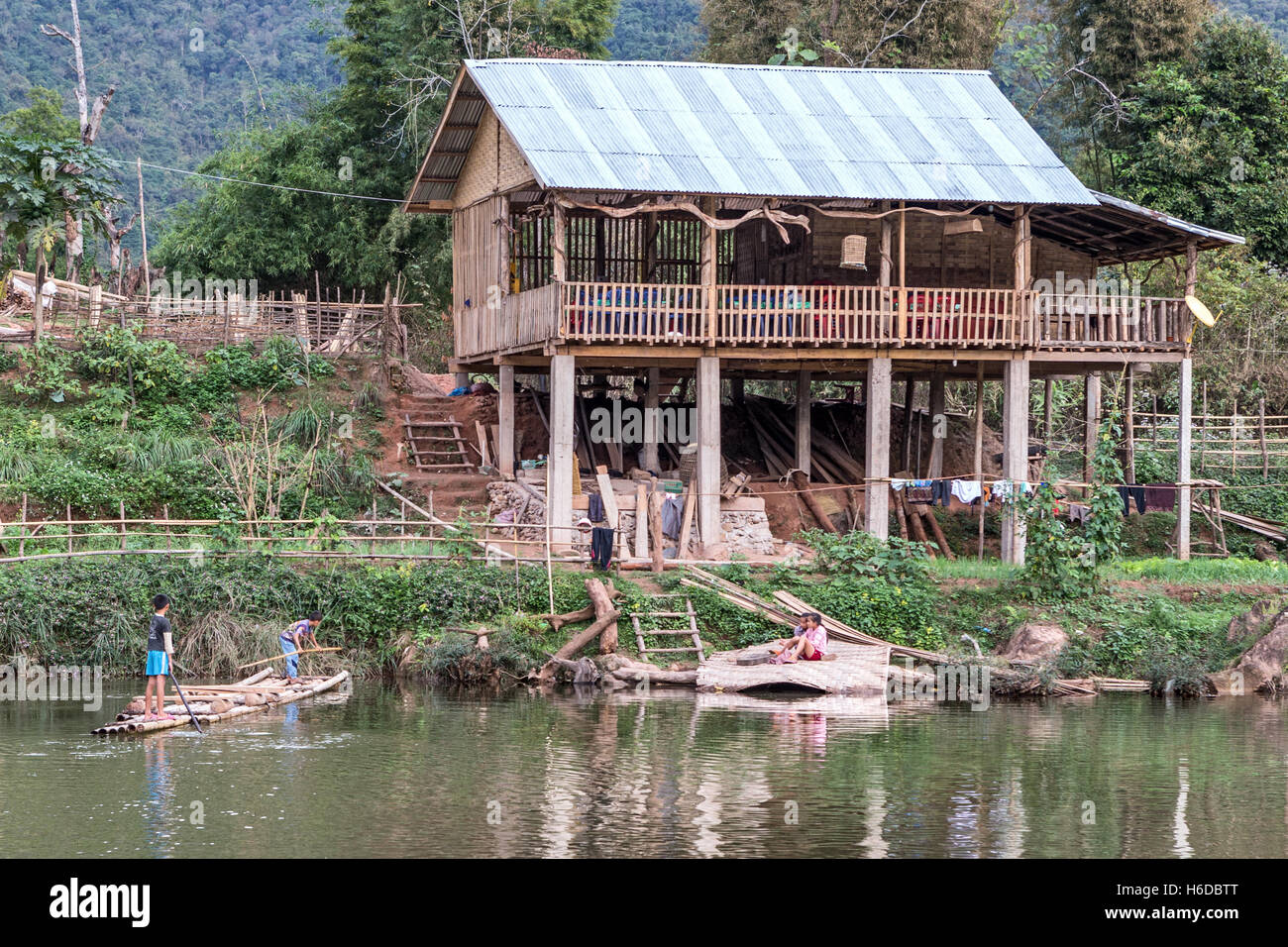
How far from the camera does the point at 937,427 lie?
30.8m

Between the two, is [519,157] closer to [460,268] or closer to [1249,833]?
[460,268]

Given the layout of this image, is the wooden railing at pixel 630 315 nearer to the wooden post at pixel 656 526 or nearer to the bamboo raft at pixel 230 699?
the wooden post at pixel 656 526

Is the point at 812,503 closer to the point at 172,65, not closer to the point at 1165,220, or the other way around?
the point at 1165,220

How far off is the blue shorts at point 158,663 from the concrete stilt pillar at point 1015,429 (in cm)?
1421

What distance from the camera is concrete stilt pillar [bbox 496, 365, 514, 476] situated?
30000 mm

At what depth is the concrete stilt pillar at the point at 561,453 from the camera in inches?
1001

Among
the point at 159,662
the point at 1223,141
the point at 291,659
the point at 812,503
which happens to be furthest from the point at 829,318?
the point at 1223,141

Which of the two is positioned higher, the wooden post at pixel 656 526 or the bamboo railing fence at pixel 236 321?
the bamboo railing fence at pixel 236 321

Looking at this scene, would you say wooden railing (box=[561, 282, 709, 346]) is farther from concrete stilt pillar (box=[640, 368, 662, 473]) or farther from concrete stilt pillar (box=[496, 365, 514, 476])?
concrete stilt pillar (box=[496, 365, 514, 476])

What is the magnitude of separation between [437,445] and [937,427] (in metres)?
9.43

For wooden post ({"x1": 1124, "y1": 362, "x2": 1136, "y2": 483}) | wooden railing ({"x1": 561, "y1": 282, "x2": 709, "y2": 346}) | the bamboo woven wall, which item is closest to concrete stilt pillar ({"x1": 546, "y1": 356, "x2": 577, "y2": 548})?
wooden railing ({"x1": 561, "y1": 282, "x2": 709, "y2": 346})

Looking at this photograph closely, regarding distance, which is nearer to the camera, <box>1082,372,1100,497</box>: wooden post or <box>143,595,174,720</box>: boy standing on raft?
<box>143,595,174,720</box>: boy standing on raft

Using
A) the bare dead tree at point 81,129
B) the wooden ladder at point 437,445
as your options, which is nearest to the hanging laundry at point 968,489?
the wooden ladder at point 437,445

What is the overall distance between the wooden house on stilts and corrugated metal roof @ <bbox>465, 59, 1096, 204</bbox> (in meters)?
0.04
